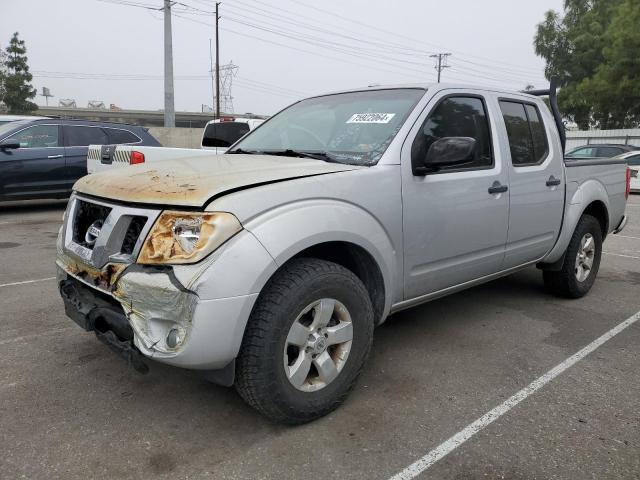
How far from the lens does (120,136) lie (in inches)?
406

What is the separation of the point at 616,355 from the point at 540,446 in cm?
148

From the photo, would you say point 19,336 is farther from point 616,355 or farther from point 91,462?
point 616,355

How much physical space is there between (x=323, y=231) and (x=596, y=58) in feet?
124

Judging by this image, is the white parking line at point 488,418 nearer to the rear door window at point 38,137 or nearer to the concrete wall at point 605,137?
the rear door window at point 38,137

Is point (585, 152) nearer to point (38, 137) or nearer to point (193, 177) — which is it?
point (38, 137)

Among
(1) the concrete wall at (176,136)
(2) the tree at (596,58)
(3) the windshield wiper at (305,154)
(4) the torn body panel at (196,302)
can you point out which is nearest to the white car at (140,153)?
(3) the windshield wiper at (305,154)

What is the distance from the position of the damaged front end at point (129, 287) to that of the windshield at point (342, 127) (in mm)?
1181

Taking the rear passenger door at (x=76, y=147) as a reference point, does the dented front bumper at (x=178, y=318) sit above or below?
below

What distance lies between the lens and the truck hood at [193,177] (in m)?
2.34

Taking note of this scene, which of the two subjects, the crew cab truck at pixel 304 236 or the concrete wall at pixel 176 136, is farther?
the concrete wall at pixel 176 136

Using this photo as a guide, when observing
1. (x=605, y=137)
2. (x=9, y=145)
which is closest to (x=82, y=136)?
(x=9, y=145)

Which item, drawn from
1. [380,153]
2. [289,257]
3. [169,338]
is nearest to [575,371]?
[380,153]

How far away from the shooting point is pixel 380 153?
3.01 metres

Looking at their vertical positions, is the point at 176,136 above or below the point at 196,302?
above
